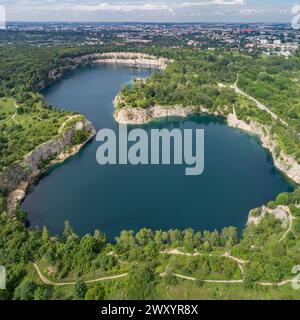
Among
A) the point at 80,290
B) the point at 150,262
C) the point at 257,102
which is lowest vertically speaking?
the point at 80,290

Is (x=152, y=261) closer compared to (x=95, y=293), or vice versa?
(x=95, y=293)

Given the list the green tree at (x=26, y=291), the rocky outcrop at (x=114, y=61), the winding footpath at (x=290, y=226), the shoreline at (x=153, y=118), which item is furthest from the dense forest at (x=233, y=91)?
the green tree at (x=26, y=291)

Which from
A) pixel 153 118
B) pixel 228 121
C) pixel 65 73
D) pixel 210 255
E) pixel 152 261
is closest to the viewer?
pixel 152 261

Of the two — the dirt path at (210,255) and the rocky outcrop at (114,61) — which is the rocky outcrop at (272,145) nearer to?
the dirt path at (210,255)

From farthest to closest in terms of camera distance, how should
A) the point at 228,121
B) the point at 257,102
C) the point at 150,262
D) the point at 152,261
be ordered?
1. the point at 257,102
2. the point at 228,121
3. the point at 152,261
4. the point at 150,262

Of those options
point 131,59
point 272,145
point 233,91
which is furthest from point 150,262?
point 131,59

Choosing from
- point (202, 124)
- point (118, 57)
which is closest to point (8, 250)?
point (202, 124)

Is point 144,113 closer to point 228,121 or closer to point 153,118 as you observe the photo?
point 153,118
